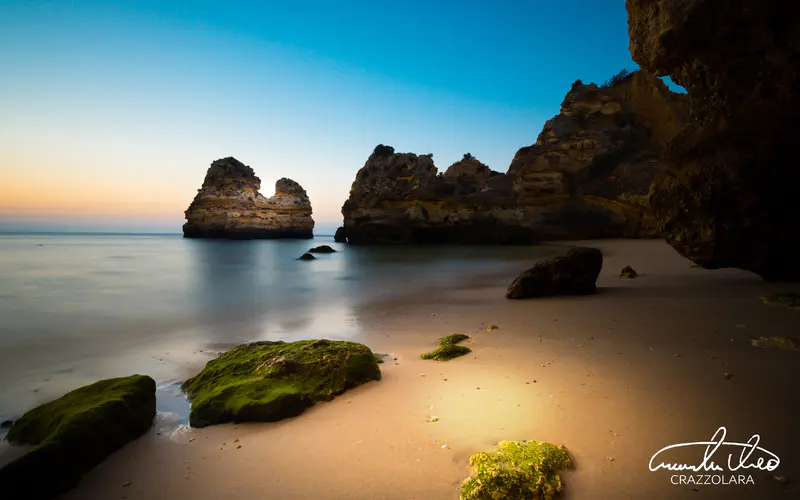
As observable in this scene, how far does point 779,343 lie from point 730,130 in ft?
11.5

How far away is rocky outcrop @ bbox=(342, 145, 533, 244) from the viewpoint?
2944cm

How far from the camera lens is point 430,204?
33.3 meters

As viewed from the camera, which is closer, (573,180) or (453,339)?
(453,339)

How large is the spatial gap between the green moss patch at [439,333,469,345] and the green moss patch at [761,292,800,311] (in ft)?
14.5

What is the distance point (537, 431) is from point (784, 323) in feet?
13.5

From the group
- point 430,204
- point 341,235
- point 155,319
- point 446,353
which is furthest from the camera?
point 341,235

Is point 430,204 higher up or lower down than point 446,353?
higher up

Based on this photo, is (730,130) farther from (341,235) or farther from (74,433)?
(341,235)

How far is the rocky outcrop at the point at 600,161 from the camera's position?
2503 cm

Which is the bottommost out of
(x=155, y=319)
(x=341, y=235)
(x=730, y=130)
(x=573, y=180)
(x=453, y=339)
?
(x=155, y=319)

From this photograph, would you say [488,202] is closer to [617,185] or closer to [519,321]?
[617,185]

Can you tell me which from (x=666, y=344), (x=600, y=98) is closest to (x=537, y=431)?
(x=666, y=344)

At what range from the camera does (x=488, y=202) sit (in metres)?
30.1

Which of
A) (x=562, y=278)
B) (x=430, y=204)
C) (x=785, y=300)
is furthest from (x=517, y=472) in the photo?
(x=430, y=204)
